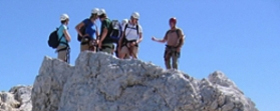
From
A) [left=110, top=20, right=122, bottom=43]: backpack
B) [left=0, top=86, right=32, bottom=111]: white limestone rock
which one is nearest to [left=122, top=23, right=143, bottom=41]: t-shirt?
[left=110, top=20, right=122, bottom=43]: backpack

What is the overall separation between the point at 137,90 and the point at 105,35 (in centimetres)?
310

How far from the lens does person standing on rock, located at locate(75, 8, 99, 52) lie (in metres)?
15.7

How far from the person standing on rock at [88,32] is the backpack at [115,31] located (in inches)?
22.2

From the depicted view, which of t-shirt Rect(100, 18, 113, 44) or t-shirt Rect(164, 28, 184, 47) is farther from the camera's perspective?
t-shirt Rect(164, 28, 184, 47)

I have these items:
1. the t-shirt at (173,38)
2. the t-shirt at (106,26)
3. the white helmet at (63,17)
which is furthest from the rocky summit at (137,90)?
the t-shirt at (173,38)

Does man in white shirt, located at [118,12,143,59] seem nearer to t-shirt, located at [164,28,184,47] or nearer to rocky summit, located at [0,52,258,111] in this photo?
t-shirt, located at [164,28,184,47]

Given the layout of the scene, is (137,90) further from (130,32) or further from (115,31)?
(115,31)

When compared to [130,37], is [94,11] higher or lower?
higher

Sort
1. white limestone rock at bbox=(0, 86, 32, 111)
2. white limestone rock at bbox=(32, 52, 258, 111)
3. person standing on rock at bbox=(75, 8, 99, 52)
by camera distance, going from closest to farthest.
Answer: white limestone rock at bbox=(32, 52, 258, 111)
person standing on rock at bbox=(75, 8, 99, 52)
white limestone rock at bbox=(0, 86, 32, 111)

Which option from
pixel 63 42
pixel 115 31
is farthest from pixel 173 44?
pixel 63 42

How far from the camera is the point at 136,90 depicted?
43.5ft

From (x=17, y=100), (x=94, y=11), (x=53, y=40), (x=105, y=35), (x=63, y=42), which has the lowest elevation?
(x=17, y=100)

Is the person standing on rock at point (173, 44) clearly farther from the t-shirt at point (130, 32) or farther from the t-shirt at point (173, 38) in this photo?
the t-shirt at point (130, 32)

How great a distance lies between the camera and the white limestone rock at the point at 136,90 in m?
12.8
